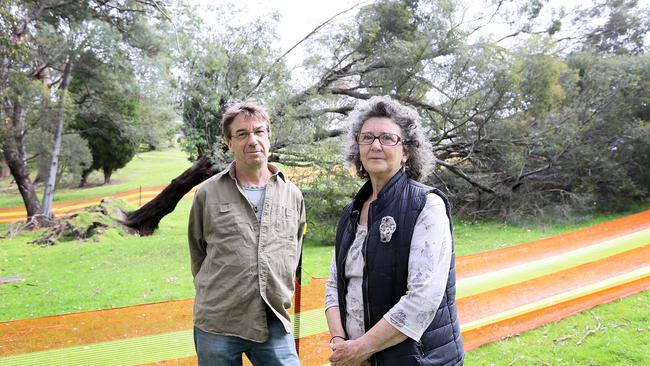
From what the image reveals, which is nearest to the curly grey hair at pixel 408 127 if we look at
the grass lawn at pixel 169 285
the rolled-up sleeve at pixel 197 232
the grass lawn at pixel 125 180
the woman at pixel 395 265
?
the woman at pixel 395 265

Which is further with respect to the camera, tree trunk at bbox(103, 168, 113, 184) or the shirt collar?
tree trunk at bbox(103, 168, 113, 184)

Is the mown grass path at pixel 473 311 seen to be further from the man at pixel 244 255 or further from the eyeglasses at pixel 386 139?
the eyeglasses at pixel 386 139

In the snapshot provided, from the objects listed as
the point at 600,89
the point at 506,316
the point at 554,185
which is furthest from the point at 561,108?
the point at 506,316

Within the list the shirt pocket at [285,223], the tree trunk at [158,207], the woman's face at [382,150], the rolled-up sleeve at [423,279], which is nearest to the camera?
the rolled-up sleeve at [423,279]

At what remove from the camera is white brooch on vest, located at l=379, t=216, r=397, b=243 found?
132 centimetres

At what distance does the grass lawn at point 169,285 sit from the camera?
2.91 meters

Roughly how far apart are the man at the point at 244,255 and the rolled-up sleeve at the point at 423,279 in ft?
1.82

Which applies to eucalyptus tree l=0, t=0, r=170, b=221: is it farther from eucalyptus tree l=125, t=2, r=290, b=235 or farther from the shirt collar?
the shirt collar

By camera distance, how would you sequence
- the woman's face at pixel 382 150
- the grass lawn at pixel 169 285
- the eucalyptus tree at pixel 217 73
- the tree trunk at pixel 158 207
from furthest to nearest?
1. the tree trunk at pixel 158 207
2. the eucalyptus tree at pixel 217 73
3. the grass lawn at pixel 169 285
4. the woman's face at pixel 382 150

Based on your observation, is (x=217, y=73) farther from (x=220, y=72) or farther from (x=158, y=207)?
(x=158, y=207)

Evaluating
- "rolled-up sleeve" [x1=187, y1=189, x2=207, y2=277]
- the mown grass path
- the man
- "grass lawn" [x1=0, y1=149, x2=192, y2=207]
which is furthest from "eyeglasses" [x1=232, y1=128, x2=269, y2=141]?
"grass lawn" [x1=0, y1=149, x2=192, y2=207]

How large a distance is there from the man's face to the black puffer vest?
58 cm

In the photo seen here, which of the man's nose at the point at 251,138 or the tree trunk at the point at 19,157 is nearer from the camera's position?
the man's nose at the point at 251,138

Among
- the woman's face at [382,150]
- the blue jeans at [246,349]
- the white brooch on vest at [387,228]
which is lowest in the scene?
the blue jeans at [246,349]
